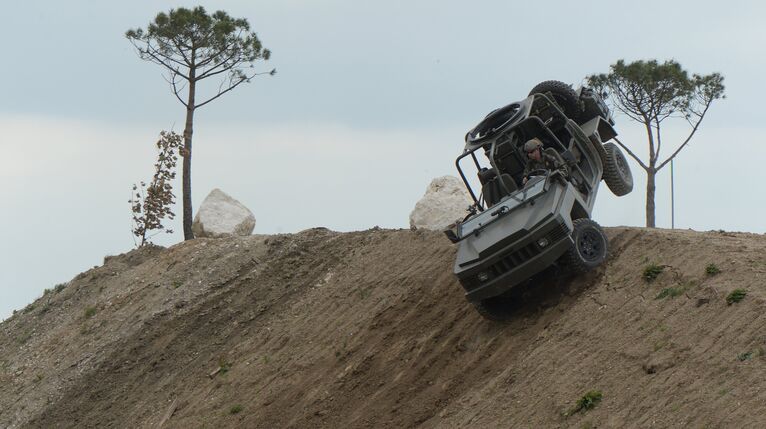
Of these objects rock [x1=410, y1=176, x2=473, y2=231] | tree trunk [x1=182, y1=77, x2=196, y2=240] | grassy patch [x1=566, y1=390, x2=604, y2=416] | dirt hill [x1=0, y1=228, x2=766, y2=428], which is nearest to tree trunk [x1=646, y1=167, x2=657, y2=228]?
rock [x1=410, y1=176, x2=473, y2=231]

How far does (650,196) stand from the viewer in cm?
2716

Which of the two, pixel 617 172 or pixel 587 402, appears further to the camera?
pixel 617 172

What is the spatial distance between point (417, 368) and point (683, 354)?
14.2 ft

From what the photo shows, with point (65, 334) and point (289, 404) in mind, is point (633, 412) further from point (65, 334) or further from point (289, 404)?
point (65, 334)

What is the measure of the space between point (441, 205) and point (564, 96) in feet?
18.3

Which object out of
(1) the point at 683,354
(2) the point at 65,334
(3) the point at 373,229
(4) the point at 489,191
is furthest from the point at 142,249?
(1) the point at 683,354

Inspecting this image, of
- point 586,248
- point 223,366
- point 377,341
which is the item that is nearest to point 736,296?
point 586,248

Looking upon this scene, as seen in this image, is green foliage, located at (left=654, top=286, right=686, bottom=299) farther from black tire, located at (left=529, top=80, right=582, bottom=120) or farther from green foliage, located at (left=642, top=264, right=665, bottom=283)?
black tire, located at (left=529, top=80, right=582, bottom=120)

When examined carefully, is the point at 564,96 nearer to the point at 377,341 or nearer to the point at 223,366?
the point at 377,341

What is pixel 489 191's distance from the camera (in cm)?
1680

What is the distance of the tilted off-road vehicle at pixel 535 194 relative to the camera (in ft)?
49.0

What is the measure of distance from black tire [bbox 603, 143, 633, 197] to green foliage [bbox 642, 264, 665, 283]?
2967mm

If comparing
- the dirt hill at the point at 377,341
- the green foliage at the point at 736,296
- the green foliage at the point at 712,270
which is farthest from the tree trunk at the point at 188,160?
the green foliage at the point at 736,296

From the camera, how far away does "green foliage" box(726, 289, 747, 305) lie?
13188 mm
